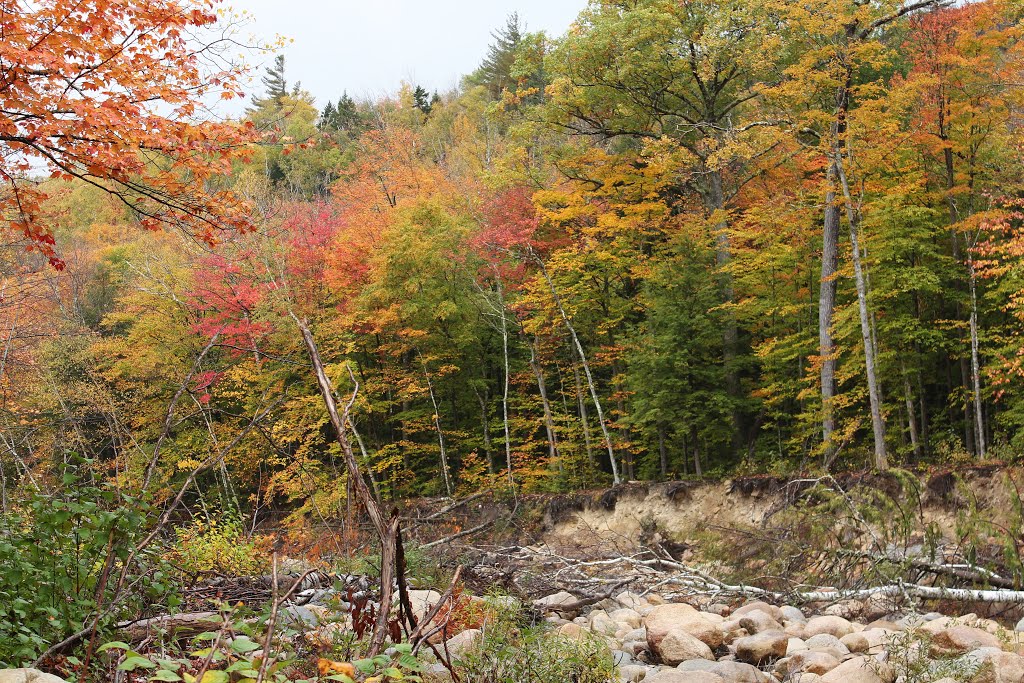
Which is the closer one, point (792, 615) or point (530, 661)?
point (530, 661)

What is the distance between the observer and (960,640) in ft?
20.1

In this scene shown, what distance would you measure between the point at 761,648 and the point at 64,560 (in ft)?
18.5

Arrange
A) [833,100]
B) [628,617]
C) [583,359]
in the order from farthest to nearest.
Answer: [583,359] < [833,100] < [628,617]

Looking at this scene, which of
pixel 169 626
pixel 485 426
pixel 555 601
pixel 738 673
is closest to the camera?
pixel 169 626

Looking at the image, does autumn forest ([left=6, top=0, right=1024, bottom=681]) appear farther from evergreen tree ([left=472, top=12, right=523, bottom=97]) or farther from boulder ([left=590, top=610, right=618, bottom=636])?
evergreen tree ([left=472, top=12, right=523, bottom=97])

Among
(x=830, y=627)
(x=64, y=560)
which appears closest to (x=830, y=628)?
(x=830, y=627)

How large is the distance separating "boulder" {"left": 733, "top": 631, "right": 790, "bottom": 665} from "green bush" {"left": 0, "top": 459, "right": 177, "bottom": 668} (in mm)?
5117

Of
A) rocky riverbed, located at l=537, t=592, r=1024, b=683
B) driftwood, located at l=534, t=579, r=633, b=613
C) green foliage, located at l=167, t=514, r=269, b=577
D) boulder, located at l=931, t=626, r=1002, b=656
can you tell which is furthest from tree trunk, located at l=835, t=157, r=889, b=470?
green foliage, located at l=167, t=514, r=269, b=577

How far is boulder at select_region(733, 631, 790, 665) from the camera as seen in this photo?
7.11 metres

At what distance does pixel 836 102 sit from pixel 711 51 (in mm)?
3501

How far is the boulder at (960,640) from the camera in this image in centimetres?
605

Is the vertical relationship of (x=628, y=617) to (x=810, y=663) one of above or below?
below

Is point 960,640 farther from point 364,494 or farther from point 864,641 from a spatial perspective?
point 364,494

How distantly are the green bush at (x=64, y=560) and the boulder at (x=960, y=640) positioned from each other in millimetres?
5406
